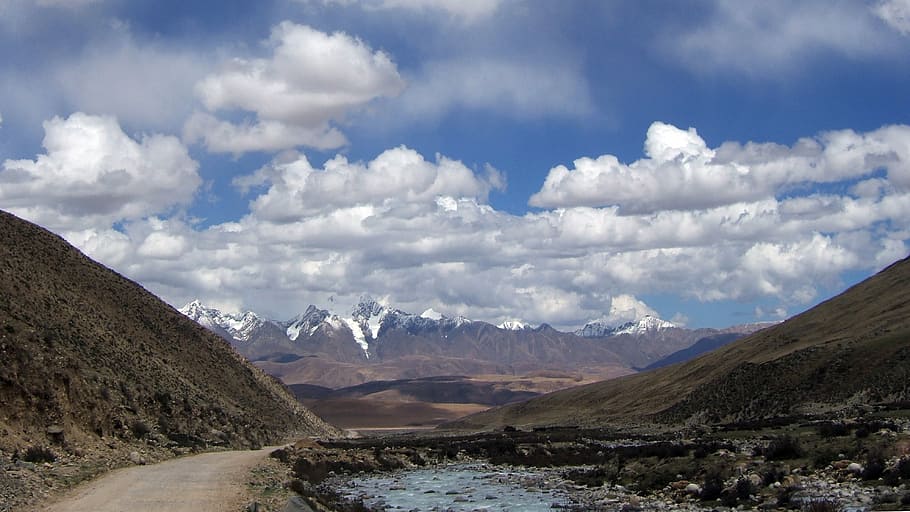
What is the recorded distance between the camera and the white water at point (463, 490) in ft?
104

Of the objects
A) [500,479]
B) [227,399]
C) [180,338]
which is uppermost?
[180,338]

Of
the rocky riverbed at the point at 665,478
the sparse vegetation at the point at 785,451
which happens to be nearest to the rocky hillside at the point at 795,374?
the rocky riverbed at the point at 665,478

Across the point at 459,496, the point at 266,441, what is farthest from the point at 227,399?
the point at 459,496

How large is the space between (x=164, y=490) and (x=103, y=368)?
27.7 m

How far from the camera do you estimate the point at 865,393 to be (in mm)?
71000

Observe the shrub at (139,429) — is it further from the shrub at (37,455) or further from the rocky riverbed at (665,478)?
the shrub at (37,455)

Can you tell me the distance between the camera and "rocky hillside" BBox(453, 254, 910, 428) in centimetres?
7550

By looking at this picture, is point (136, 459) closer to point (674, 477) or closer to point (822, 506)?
point (674, 477)

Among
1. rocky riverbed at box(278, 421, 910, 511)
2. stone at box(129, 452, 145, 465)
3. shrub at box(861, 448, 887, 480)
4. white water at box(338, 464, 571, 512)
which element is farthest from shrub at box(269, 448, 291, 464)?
shrub at box(861, 448, 887, 480)

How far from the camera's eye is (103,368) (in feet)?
167

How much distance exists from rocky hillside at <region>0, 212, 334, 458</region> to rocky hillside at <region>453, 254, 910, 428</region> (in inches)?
1886

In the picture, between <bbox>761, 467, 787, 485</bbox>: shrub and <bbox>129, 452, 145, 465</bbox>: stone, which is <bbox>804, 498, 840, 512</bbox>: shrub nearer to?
<bbox>761, 467, 787, 485</bbox>: shrub

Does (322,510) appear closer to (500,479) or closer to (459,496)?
(459,496)

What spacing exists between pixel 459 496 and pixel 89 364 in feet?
87.7
